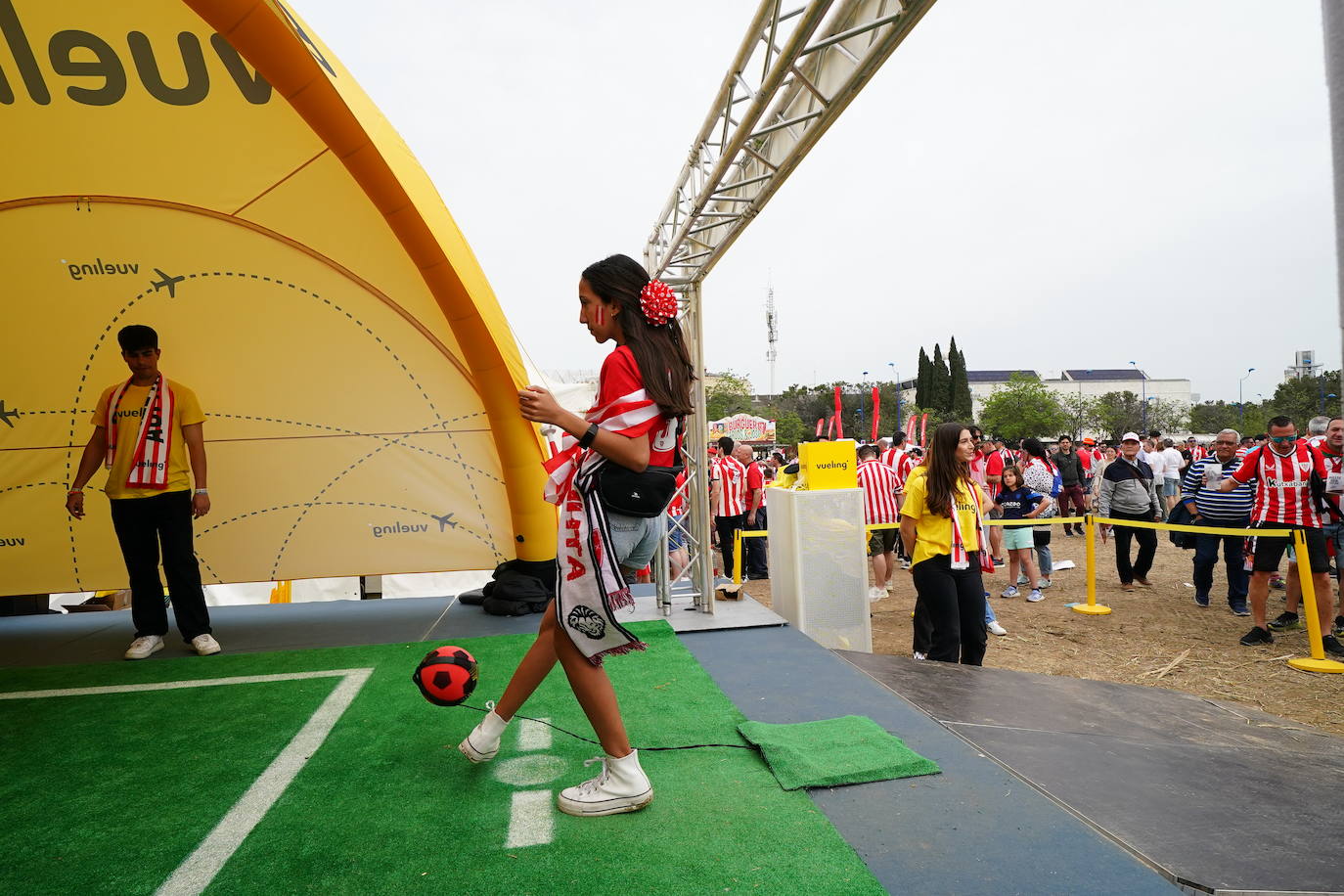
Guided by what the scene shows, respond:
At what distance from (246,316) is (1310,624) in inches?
357

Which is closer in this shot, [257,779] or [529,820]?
[529,820]

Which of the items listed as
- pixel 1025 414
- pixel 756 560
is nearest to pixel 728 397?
pixel 1025 414

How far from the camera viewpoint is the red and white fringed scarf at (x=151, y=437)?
183 inches

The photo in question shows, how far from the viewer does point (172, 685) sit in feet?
14.4

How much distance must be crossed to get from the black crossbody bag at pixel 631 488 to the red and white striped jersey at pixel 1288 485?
689cm

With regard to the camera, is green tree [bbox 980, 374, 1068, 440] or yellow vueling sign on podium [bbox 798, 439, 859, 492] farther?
green tree [bbox 980, 374, 1068, 440]

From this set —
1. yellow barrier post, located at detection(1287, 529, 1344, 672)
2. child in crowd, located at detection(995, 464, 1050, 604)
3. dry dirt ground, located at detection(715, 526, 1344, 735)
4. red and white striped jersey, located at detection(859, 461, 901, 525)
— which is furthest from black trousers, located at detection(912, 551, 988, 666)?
red and white striped jersey, located at detection(859, 461, 901, 525)

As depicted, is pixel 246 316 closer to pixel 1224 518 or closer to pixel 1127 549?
pixel 1224 518

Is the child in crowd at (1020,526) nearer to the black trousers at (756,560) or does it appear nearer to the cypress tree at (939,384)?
the black trousers at (756,560)

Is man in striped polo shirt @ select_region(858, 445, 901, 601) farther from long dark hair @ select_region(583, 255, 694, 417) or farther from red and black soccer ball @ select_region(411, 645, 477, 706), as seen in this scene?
long dark hair @ select_region(583, 255, 694, 417)

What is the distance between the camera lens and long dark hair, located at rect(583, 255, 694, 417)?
2.54m

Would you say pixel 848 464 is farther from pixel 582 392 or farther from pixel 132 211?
pixel 132 211

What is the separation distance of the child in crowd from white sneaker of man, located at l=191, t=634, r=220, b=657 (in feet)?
27.9

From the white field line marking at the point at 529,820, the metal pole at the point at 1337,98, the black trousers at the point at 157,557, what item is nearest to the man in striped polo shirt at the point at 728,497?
the black trousers at the point at 157,557
